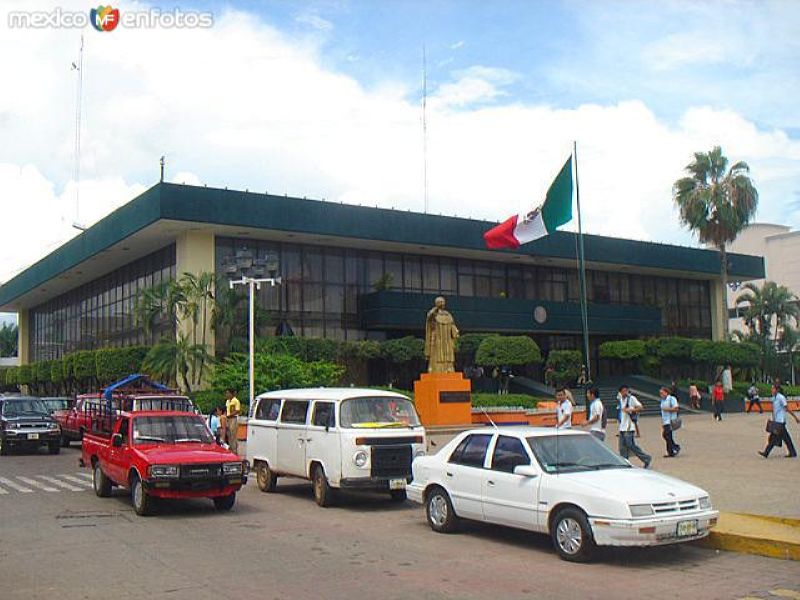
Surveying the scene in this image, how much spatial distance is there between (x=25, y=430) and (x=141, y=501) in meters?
14.3

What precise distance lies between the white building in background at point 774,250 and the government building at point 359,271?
32.9 m

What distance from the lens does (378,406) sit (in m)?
15.5

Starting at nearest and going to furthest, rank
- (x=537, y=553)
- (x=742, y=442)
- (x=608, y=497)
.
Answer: (x=608, y=497) < (x=537, y=553) < (x=742, y=442)

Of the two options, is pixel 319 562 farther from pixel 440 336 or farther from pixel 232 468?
pixel 440 336

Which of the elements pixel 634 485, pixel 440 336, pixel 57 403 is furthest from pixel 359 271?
pixel 634 485

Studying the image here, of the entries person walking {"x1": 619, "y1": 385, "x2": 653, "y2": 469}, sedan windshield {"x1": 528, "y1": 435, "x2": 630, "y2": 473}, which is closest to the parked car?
person walking {"x1": 619, "y1": 385, "x2": 653, "y2": 469}

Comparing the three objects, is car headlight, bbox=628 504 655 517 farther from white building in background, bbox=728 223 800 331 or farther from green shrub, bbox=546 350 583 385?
white building in background, bbox=728 223 800 331

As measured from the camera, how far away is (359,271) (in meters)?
42.7

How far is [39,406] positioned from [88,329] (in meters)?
24.3

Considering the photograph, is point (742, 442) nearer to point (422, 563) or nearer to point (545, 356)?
point (422, 563)

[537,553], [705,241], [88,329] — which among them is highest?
[705,241]

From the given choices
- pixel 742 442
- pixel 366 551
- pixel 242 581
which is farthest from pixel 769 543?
pixel 742 442

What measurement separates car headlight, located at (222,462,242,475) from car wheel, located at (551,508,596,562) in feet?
19.0

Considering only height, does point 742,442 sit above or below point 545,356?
below
